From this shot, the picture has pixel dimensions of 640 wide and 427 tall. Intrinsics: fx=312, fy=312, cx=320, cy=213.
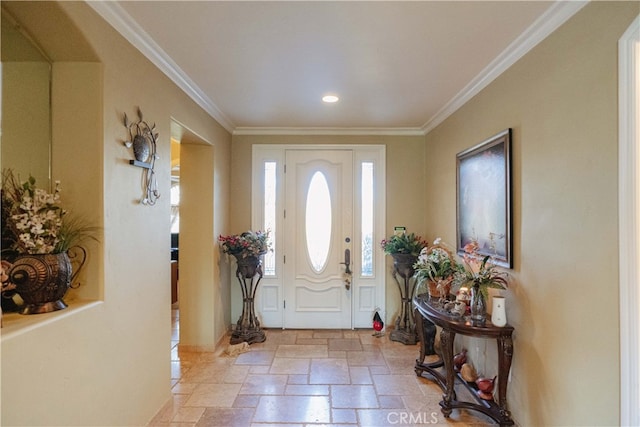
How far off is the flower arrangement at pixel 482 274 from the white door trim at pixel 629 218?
79 cm

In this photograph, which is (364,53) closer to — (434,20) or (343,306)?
(434,20)

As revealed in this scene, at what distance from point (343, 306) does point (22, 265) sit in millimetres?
3262

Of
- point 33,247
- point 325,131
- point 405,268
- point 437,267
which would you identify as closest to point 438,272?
point 437,267

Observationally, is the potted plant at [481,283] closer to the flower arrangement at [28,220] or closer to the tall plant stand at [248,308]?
the tall plant stand at [248,308]

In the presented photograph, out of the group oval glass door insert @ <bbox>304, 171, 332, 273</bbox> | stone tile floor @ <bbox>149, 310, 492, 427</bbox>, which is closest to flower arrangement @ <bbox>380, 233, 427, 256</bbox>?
oval glass door insert @ <bbox>304, 171, 332, 273</bbox>

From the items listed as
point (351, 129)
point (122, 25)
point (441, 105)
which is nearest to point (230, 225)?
point (351, 129)

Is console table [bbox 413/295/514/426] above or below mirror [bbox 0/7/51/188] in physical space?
below

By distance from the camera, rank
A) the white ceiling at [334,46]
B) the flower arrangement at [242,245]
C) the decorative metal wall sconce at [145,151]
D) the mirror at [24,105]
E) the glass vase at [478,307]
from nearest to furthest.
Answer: the mirror at [24,105], the white ceiling at [334,46], the decorative metal wall sconce at [145,151], the glass vase at [478,307], the flower arrangement at [242,245]

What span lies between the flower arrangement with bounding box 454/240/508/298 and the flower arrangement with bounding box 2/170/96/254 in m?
2.38

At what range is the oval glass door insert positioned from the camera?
3.99 meters

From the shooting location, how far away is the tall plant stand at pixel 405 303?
3.55 m

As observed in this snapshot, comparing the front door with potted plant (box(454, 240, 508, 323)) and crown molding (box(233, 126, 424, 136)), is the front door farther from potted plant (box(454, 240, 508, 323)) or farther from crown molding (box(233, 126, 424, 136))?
potted plant (box(454, 240, 508, 323))

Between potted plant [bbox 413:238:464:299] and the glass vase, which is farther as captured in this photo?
potted plant [bbox 413:238:464:299]

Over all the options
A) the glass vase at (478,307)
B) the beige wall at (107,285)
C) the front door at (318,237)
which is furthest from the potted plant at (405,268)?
the beige wall at (107,285)
